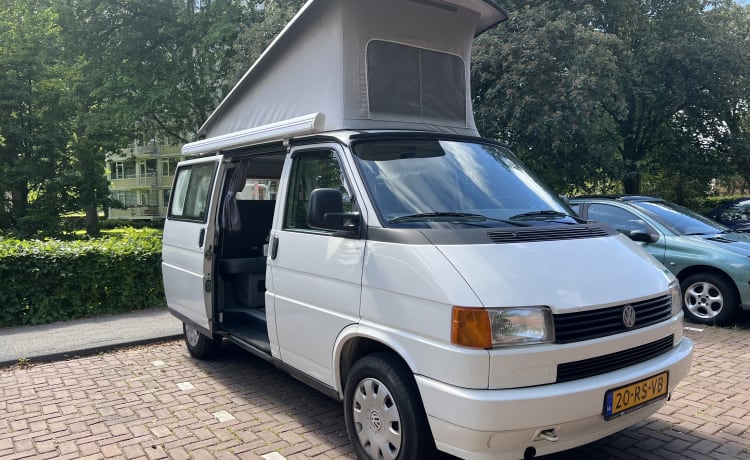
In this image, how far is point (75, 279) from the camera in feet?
27.3

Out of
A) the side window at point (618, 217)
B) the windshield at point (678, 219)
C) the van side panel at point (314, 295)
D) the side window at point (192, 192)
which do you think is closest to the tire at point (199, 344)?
the side window at point (192, 192)

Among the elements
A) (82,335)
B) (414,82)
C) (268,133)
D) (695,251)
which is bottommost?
(82,335)

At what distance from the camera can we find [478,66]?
1264 cm

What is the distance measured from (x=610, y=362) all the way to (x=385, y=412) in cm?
133

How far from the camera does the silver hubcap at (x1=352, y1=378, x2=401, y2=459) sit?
3.32 m

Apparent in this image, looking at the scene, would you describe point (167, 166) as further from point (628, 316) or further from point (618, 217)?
point (628, 316)

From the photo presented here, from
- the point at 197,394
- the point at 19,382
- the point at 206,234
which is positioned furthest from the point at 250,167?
the point at 19,382

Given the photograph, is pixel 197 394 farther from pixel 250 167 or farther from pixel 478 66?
pixel 478 66

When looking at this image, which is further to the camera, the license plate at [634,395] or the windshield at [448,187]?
the windshield at [448,187]

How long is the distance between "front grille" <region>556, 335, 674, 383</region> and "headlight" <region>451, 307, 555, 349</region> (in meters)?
0.22

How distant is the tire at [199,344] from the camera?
20.2ft

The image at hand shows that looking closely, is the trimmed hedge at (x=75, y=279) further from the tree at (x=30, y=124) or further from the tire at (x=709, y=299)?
the tree at (x=30, y=124)

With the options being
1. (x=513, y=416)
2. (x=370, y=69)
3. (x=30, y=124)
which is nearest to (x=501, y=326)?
(x=513, y=416)

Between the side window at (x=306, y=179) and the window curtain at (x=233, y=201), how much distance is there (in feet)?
4.14
